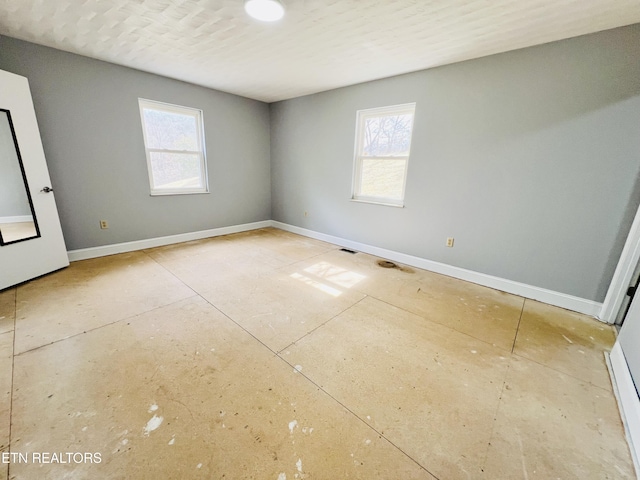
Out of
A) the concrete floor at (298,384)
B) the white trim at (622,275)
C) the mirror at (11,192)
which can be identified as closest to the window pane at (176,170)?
the mirror at (11,192)

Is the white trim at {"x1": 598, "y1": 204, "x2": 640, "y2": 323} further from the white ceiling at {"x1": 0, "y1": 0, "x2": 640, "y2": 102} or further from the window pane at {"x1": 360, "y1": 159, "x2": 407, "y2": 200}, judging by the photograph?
the window pane at {"x1": 360, "y1": 159, "x2": 407, "y2": 200}

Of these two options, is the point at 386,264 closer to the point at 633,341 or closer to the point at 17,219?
the point at 633,341

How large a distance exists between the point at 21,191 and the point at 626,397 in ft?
17.2

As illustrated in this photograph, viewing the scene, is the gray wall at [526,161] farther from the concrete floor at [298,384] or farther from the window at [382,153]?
the concrete floor at [298,384]

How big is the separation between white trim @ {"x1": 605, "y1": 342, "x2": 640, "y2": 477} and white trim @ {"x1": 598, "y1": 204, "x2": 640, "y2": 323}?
0.64m

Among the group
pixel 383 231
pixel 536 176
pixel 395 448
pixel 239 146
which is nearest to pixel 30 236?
pixel 239 146

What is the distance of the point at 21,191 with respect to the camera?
2.57m

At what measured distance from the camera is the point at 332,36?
2.28 m

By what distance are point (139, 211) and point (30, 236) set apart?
1188mm

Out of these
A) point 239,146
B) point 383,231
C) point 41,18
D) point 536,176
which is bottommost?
point 383,231

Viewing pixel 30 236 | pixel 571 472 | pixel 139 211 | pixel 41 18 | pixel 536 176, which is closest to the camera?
pixel 571 472

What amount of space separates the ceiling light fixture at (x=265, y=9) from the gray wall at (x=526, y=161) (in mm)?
1870

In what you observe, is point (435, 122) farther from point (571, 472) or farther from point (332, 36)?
point (571, 472)

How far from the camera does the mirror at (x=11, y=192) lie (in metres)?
2.44
